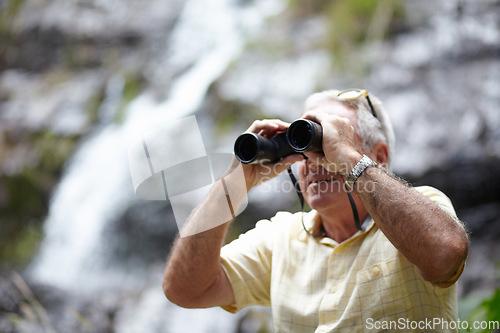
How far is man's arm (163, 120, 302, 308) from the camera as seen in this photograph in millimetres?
1390

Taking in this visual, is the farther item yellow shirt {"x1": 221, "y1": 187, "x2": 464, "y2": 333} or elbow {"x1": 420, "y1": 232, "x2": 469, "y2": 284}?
yellow shirt {"x1": 221, "y1": 187, "x2": 464, "y2": 333}

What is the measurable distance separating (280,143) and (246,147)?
108mm

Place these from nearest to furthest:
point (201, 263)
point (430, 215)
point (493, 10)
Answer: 1. point (430, 215)
2. point (201, 263)
3. point (493, 10)

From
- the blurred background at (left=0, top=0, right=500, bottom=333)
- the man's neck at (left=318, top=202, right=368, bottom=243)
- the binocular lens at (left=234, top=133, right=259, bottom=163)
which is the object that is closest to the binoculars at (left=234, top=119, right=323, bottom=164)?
the binocular lens at (left=234, top=133, right=259, bottom=163)

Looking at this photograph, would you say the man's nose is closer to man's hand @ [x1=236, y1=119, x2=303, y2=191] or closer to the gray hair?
man's hand @ [x1=236, y1=119, x2=303, y2=191]

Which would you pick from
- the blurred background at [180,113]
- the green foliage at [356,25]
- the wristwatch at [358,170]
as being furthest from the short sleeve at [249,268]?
the green foliage at [356,25]

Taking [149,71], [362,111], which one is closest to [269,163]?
[362,111]

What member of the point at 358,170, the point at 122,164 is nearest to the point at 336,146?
the point at 358,170

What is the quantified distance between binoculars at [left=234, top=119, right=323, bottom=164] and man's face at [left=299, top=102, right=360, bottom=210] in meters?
0.10

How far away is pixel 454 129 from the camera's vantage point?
3068mm

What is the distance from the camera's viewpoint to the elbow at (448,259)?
106cm

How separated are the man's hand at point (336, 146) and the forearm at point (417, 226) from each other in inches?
2.7

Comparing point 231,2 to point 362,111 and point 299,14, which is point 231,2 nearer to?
point 299,14

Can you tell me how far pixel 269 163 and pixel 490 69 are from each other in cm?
255
